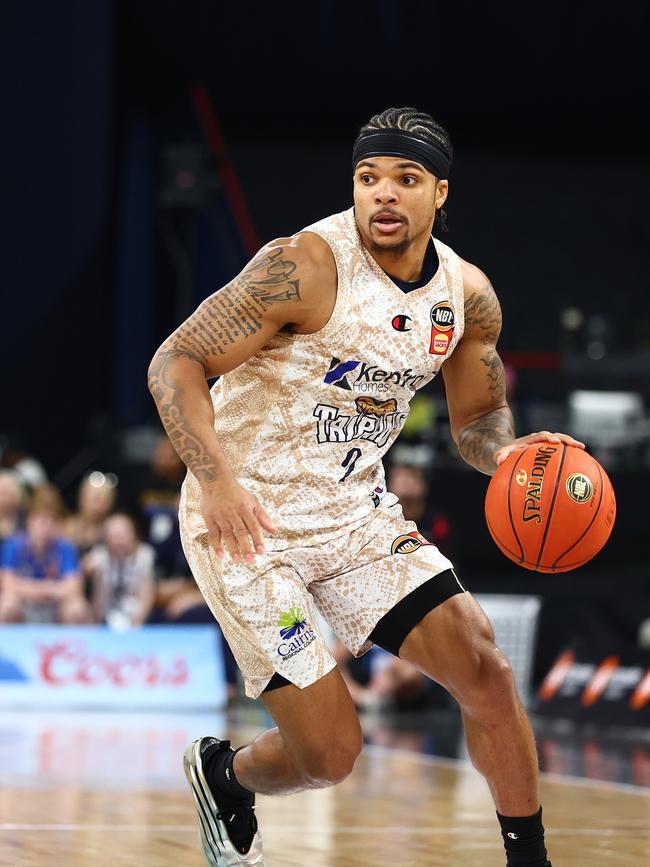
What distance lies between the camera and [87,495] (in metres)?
11.0

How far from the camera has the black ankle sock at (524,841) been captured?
391 centimetres

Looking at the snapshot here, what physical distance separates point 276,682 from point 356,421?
768mm

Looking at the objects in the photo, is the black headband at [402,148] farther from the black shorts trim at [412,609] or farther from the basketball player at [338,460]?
the black shorts trim at [412,609]

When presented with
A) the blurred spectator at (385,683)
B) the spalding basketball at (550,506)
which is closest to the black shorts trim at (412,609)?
the spalding basketball at (550,506)

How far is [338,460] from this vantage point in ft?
13.6

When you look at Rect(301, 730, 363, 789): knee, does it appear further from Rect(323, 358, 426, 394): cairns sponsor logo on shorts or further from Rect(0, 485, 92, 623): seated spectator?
Rect(0, 485, 92, 623): seated spectator

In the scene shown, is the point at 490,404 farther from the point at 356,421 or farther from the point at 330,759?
the point at 330,759

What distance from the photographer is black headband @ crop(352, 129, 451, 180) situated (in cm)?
413

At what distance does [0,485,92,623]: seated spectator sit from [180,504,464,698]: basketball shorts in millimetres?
6304

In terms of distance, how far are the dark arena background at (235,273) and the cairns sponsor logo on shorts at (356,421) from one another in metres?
1.45

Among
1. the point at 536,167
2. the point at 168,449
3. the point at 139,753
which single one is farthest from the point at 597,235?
the point at 139,753

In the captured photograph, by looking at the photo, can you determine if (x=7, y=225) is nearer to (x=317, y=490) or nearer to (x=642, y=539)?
(x=642, y=539)

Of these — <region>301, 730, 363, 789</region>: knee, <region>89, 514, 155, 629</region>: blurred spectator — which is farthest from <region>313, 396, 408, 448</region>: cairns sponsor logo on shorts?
<region>89, 514, 155, 629</region>: blurred spectator

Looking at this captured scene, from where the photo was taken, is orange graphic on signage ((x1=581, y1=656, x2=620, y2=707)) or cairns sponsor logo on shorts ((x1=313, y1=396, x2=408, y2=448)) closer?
cairns sponsor logo on shorts ((x1=313, y1=396, x2=408, y2=448))
